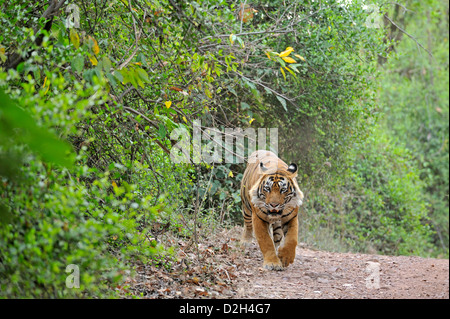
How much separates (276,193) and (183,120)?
1.31 metres

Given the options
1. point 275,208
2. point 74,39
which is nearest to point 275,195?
point 275,208

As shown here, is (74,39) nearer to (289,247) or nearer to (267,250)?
(267,250)

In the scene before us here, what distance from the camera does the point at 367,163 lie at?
1060 centimetres

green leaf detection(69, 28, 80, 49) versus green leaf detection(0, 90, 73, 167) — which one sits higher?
green leaf detection(69, 28, 80, 49)

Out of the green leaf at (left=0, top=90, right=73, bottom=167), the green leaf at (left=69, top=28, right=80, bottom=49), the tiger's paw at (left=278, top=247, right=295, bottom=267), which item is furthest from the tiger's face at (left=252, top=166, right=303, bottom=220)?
the green leaf at (left=0, top=90, right=73, bottom=167)

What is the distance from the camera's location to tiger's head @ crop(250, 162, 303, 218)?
5523 mm

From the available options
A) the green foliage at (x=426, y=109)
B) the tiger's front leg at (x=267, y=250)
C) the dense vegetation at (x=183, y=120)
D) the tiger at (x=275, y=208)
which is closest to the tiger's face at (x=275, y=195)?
the tiger at (x=275, y=208)

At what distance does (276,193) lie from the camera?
5527 mm

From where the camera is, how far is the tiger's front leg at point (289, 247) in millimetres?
5582

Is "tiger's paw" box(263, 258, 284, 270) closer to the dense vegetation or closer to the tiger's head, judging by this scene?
the tiger's head

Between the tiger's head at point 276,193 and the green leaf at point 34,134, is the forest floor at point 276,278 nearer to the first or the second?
the tiger's head at point 276,193

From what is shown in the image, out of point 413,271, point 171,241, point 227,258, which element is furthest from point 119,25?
point 413,271

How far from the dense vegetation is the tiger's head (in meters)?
0.61
